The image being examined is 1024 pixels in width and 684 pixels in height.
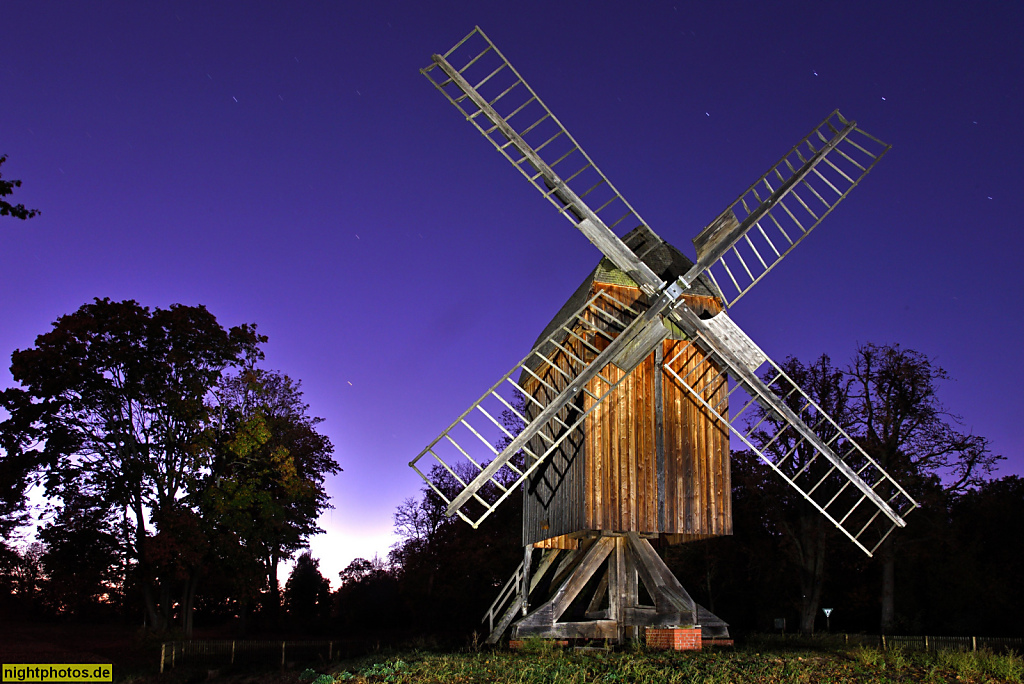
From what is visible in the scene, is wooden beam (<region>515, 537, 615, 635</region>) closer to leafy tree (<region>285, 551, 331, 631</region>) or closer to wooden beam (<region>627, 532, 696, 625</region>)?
wooden beam (<region>627, 532, 696, 625</region>)

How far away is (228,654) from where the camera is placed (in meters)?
22.6

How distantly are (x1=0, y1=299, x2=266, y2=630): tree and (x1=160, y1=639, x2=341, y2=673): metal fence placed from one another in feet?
8.72

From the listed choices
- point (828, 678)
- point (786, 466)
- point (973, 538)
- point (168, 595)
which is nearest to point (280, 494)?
point (168, 595)

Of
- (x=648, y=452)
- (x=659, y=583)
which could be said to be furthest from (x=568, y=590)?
(x=648, y=452)

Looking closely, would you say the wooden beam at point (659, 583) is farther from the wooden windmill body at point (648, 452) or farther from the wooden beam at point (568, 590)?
the wooden beam at point (568, 590)

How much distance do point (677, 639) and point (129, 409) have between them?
18945 millimetres

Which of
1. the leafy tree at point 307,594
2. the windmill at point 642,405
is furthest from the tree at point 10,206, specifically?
the leafy tree at point 307,594

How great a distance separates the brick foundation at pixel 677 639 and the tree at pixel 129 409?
15882mm

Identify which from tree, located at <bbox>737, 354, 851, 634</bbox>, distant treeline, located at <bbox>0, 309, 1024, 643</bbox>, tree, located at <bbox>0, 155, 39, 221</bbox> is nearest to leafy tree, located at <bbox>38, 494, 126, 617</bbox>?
distant treeline, located at <bbox>0, 309, 1024, 643</bbox>

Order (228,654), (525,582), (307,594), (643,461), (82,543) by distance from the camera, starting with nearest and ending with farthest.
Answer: (643,461) → (525,582) → (228,654) → (82,543) → (307,594)

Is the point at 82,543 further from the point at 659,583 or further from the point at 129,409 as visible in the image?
the point at 659,583

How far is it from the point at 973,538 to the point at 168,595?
30253mm

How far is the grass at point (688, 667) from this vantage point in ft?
33.5

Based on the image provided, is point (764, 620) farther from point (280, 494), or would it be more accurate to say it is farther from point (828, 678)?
point (828, 678)
